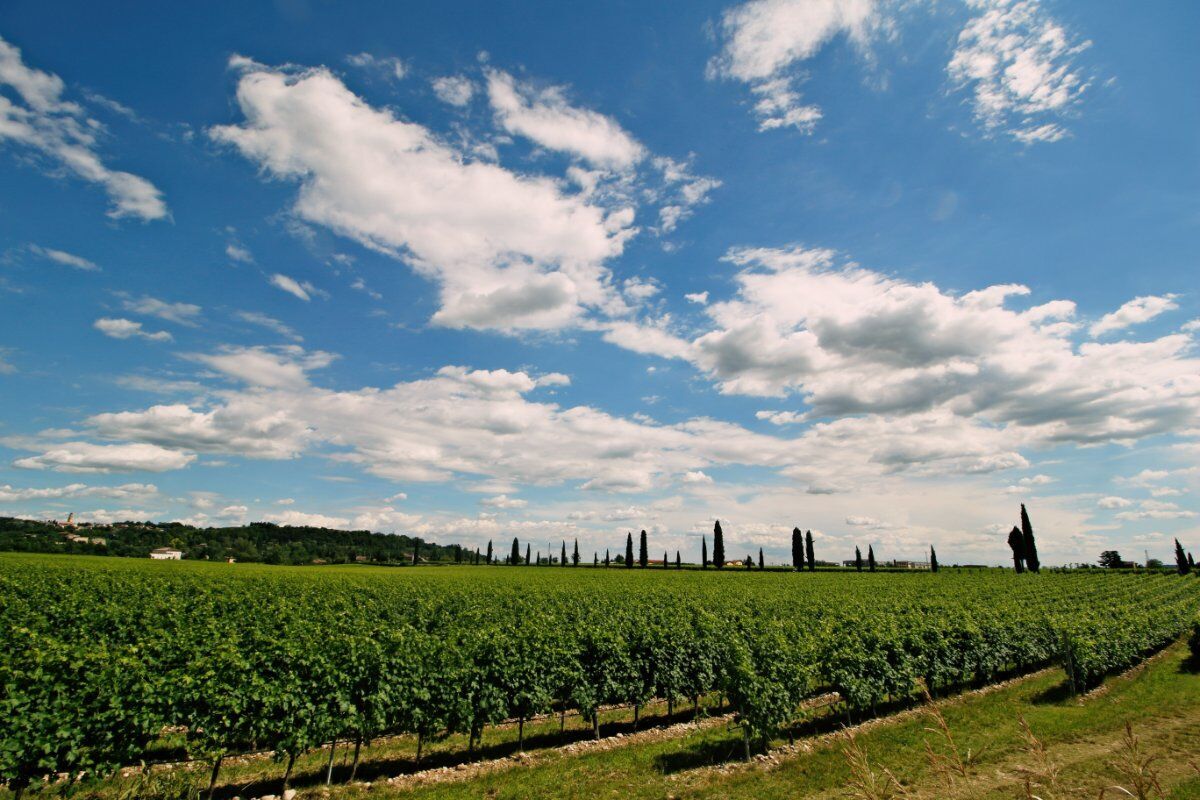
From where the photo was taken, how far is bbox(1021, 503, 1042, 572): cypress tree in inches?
4537

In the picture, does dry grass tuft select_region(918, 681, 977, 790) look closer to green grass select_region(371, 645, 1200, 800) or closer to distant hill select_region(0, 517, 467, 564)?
green grass select_region(371, 645, 1200, 800)

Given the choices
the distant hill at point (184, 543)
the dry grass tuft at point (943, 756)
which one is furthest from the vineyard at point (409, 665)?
the distant hill at point (184, 543)

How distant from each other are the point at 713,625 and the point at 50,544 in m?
142

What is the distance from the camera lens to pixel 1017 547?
11862 cm

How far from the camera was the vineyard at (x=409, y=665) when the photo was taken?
13438 millimetres

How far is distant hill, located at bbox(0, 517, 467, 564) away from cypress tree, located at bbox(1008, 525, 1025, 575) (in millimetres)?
143181

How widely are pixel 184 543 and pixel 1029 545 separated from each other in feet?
632

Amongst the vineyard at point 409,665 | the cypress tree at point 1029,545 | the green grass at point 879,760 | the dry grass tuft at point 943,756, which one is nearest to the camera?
the dry grass tuft at point 943,756

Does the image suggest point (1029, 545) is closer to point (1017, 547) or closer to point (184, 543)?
point (1017, 547)

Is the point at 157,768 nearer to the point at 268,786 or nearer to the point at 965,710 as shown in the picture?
the point at 268,786

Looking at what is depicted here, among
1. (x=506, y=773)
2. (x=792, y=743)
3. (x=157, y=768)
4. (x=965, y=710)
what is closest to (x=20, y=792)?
(x=157, y=768)

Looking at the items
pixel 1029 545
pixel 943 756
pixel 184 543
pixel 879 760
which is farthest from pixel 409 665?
pixel 184 543

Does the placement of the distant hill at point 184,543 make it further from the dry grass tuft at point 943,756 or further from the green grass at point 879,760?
the dry grass tuft at point 943,756

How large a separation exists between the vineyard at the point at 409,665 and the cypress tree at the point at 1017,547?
9641 centimetres
